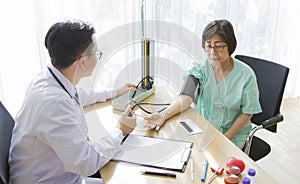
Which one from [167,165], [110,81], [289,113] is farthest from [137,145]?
[289,113]

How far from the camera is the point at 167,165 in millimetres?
1172

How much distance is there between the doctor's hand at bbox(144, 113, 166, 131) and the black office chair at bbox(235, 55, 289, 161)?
0.48 metres

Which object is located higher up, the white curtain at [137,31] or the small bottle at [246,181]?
the white curtain at [137,31]

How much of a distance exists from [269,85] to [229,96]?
290 millimetres

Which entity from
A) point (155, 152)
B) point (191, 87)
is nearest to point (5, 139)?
point (155, 152)

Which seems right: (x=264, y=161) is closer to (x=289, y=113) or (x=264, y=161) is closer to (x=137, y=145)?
(x=289, y=113)

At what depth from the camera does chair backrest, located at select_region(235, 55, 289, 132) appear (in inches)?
68.1

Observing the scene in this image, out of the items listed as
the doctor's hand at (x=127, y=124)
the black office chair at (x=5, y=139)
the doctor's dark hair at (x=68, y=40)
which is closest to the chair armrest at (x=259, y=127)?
the doctor's hand at (x=127, y=124)

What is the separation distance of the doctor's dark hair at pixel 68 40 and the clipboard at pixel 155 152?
423 mm

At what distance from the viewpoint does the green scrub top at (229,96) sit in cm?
165

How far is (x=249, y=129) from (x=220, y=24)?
60 centimetres

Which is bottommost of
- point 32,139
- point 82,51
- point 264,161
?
point 264,161

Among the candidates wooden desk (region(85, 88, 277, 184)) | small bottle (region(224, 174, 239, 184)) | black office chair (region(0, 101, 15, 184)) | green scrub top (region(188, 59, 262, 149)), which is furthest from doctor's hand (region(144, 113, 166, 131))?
black office chair (region(0, 101, 15, 184))

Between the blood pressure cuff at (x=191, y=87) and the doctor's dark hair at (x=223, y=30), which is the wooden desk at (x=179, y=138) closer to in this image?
the blood pressure cuff at (x=191, y=87)
